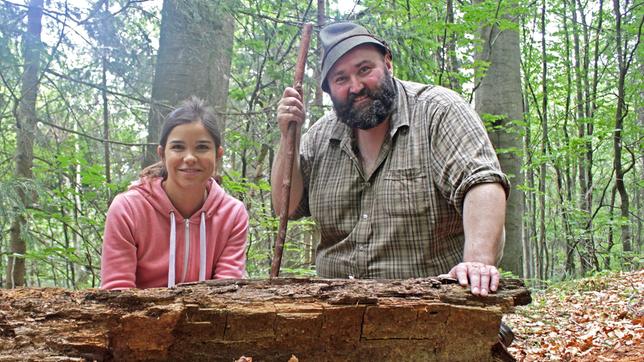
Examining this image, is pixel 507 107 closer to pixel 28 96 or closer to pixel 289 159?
pixel 289 159

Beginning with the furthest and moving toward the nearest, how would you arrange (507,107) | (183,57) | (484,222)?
1. (507,107)
2. (183,57)
3. (484,222)

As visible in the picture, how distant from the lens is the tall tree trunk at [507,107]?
6133 millimetres

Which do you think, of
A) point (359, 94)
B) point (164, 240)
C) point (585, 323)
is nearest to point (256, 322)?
point (164, 240)

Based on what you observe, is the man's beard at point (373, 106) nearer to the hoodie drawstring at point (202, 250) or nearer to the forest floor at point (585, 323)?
the hoodie drawstring at point (202, 250)

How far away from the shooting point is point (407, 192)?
3012 millimetres

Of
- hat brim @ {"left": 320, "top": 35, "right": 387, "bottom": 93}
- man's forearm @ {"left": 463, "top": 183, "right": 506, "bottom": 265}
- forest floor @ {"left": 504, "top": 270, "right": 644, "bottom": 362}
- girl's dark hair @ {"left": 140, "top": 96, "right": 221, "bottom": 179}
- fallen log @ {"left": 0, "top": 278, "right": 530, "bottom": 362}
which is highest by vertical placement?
hat brim @ {"left": 320, "top": 35, "right": 387, "bottom": 93}

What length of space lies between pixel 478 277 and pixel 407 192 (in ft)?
3.65

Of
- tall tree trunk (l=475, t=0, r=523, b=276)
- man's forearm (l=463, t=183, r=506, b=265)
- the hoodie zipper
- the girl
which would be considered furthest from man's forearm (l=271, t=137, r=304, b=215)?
tall tree trunk (l=475, t=0, r=523, b=276)

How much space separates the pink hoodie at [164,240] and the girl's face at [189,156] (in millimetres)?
140

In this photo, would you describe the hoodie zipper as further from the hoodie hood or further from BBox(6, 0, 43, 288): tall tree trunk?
BBox(6, 0, 43, 288): tall tree trunk

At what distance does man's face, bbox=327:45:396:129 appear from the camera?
3182 millimetres

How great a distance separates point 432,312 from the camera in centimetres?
176

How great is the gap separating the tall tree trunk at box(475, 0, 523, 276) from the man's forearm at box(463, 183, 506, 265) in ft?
12.3

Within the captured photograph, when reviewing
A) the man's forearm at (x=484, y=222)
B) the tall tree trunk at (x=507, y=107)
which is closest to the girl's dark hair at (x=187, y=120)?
the man's forearm at (x=484, y=222)
